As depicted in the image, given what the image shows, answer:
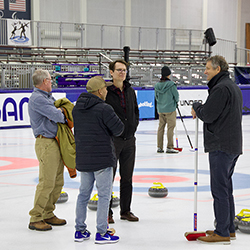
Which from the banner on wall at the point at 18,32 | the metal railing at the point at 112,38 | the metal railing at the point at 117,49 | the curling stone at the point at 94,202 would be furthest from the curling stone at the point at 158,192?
the metal railing at the point at 112,38

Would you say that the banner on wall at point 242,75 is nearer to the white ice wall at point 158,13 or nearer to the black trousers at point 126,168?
the white ice wall at point 158,13

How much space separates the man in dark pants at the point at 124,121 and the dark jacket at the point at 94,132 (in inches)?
35.7

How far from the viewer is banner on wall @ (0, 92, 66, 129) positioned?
1608 cm

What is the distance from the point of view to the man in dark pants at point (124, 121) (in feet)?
18.3

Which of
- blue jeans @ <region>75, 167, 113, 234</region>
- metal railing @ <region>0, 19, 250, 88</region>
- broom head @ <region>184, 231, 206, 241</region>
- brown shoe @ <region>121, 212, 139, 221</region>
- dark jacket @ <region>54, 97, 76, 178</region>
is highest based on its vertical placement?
metal railing @ <region>0, 19, 250, 88</region>

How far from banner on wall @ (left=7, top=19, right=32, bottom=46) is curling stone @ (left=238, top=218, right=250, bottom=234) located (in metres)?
18.9

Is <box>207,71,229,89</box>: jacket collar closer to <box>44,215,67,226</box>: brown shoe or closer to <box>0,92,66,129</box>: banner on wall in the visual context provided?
<box>44,215,67,226</box>: brown shoe

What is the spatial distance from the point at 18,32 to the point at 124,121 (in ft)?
59.8

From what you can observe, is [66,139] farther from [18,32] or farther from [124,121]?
[18,32]

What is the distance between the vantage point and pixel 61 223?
5.56 m

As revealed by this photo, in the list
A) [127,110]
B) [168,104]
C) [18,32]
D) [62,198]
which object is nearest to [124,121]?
[127,110]

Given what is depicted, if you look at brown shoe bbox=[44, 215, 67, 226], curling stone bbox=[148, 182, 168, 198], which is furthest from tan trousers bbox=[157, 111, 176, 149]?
brown shoe bbox=[44, 215, 67, 226]

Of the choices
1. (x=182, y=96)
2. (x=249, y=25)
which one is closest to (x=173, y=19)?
(x=249, y=25)

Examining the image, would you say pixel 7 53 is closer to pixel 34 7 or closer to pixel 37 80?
pixel 34 7
